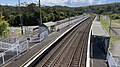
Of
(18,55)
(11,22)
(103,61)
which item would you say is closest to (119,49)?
(103,61)

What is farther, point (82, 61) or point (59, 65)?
point (82, 61)

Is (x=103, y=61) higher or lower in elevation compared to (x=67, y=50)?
lower

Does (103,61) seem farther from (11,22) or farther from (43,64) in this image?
(11,22)

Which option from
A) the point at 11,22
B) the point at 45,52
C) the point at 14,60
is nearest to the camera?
the point at 14,60

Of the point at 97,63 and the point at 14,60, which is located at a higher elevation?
the point at 14,60

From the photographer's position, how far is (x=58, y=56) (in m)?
20.0

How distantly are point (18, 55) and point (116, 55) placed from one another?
1538cm

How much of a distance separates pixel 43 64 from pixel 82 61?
4.21m

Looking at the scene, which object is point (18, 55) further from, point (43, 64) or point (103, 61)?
point (103, 61)

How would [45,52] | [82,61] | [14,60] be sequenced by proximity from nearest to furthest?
[14,60] < [82,61] < [45,52]

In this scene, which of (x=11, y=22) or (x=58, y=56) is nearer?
(x=58, y=56)

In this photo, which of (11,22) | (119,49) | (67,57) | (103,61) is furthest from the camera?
(11,22)

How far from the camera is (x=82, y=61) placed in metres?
18.1

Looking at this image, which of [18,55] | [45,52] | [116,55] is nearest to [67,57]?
[45,52]
